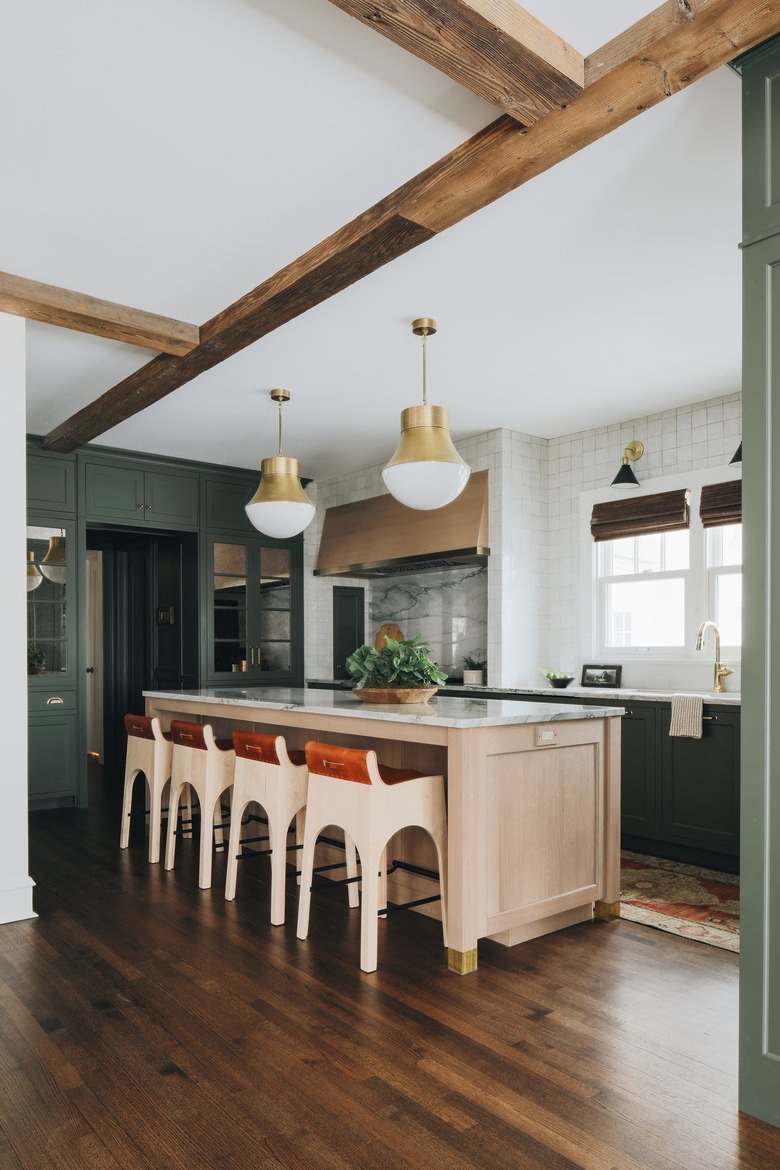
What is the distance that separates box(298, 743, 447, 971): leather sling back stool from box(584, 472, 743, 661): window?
2797mm

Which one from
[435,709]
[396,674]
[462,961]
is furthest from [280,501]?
[462,961]

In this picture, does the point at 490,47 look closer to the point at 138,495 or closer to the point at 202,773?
the point at 202,773

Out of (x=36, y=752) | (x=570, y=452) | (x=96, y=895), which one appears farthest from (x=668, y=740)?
(x=36, y=752)

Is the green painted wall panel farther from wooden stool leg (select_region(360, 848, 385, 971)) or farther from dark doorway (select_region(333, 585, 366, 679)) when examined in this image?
dark doorway (select_region(333, 585, 366, 679))

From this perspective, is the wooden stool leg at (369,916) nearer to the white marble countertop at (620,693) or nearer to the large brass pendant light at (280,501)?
the white marble countertop at (620,693)

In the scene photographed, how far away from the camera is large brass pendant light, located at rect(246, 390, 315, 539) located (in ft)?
15.9

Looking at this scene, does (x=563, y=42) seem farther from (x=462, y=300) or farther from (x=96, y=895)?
(x=96, y=895)

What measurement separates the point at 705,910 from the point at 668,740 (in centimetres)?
115

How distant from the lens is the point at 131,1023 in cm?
254

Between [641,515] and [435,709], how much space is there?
276cm

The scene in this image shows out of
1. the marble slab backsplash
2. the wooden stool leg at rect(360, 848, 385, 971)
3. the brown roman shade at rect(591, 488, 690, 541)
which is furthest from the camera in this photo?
the marble slab backsplash

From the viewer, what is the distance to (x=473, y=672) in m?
6.32

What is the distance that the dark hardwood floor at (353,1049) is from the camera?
192 cm

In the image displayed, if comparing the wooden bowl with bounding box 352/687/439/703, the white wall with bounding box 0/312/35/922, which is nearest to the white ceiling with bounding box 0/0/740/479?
the white wall with bounding box 0/312/35/922
